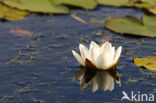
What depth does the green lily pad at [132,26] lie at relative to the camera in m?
5.80

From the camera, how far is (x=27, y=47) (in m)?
5.20

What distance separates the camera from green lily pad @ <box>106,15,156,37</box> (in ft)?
19.0

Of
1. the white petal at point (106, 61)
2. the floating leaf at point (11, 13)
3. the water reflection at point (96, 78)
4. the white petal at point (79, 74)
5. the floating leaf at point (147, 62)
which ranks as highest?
the floating leaf at point (11, 13)

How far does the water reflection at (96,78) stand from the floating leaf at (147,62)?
1.30 feet

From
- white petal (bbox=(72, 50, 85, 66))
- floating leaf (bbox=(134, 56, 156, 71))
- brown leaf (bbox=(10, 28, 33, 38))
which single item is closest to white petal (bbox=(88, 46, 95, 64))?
white petal (bbox=(72, 50, 85, 66))

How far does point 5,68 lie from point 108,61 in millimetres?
1353

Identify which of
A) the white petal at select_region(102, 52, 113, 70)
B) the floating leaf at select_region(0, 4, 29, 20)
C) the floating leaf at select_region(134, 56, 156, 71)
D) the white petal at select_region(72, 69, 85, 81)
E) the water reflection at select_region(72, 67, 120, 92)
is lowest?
the water reflection at select_region(72, 67, 120, 92)

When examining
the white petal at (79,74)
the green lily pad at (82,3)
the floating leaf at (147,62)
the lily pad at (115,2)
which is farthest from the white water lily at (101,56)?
the lily pad at (115,2)

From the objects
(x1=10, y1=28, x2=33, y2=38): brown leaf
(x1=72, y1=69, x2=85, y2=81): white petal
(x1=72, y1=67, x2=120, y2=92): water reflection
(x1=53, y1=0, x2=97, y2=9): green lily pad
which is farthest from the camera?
(x1=53, y1=0, x2=97, y2=9): green lily pad

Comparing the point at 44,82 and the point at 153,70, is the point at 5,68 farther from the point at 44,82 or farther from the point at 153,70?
the point at 153,70

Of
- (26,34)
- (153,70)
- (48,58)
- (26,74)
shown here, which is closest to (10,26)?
(26,34)

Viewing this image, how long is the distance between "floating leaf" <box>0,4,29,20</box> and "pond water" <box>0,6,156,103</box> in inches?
5.4

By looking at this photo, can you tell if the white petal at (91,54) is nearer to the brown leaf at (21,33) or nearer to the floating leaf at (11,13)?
the brown leaf at (21,33)

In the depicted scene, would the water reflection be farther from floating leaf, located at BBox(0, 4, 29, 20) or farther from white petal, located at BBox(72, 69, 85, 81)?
floating leaf, located at BBox(0, 4, 29, 20)
